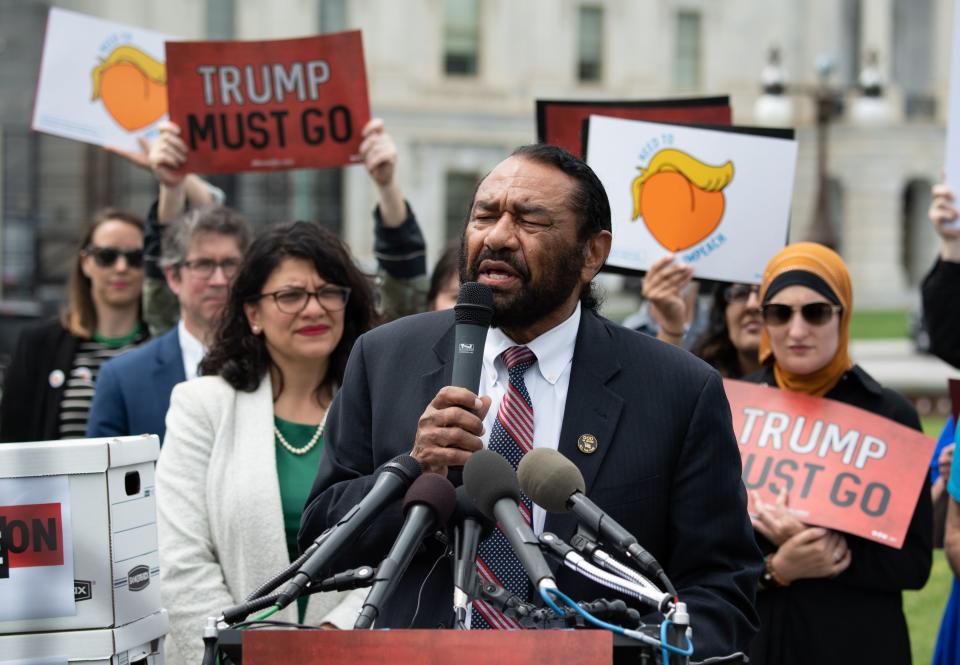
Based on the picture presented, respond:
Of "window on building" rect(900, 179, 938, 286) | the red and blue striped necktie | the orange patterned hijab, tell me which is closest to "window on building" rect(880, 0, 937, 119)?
"window on building" rect(900, 179, 938, 286)

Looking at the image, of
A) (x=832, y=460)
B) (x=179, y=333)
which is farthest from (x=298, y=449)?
(x=832, y=460)

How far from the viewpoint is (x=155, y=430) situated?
509cm

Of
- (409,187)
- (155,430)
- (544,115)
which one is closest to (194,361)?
(155,430)

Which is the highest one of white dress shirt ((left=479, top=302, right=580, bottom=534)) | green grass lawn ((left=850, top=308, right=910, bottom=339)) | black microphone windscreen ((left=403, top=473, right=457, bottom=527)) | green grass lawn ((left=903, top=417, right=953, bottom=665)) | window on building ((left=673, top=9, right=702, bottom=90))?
window on building ((left=673, top=9, right=702, bottom=90))

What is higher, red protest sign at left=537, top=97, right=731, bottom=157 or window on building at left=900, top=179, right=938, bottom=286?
red protest sign at left=537, top=97, right=731, bottom=157

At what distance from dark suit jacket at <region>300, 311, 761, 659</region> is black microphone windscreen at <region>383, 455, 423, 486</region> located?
1.32 ft

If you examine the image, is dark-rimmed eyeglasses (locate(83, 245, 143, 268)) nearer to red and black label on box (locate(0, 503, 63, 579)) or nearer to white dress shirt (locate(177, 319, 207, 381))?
white dress shirt (locate(177, 319, 207, 381))

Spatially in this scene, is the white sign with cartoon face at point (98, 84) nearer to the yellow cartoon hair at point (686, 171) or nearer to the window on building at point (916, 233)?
the yellow cartoon hair at point (686, 171)

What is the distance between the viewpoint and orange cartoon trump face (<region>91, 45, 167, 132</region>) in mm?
6949

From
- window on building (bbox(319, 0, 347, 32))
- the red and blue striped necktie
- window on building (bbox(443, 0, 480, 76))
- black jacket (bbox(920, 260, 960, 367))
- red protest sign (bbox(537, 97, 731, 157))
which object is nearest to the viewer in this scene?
the red and blue striped necktie

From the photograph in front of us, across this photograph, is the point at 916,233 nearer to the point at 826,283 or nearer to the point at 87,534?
the point at 826,283

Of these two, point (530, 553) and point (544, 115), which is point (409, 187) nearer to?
point (544, 115)

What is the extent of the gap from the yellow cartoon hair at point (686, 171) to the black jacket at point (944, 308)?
0.92 m

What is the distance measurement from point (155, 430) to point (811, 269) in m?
2.42
